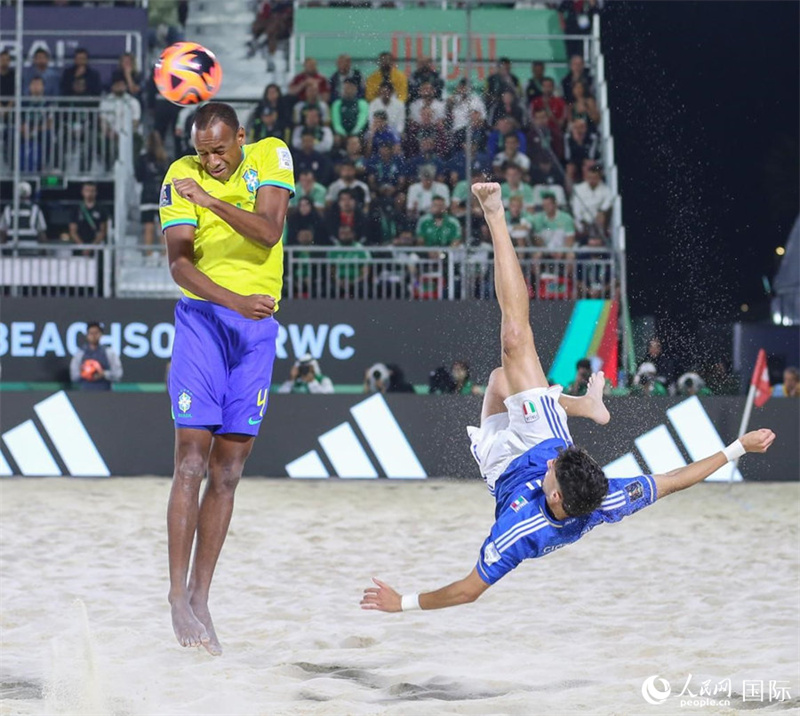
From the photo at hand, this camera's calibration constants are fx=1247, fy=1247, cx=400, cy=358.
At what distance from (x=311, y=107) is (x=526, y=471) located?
1046 centimetres

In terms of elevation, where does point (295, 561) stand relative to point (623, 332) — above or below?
below

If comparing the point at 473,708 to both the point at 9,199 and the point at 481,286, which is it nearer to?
the point at 481,286

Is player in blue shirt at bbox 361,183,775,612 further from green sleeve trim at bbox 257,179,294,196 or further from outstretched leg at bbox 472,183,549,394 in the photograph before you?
green sleeve trim at bbox 257,179,294,196

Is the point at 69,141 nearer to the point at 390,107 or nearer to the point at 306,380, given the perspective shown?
the point at 390,107

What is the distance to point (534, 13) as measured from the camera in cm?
1812

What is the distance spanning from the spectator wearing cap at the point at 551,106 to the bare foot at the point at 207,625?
440 inches

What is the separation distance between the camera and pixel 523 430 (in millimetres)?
5336

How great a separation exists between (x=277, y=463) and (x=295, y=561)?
12.8 feet

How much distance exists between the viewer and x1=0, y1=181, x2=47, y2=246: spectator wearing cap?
14.4 m

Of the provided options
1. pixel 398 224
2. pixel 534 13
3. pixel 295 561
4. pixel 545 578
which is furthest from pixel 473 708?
pixel 534 13

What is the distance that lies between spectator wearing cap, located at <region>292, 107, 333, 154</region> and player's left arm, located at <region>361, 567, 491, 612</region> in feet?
33.4

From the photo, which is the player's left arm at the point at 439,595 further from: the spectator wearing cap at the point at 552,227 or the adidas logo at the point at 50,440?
the spectator wearing cap at the point at 552,227

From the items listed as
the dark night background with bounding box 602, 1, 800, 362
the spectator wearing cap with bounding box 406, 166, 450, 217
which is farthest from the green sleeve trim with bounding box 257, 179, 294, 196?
the dark night background with bounding box 602, 1, 800, 362

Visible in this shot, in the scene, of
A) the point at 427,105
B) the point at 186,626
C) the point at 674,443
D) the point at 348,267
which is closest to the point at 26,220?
the point at 348,267
